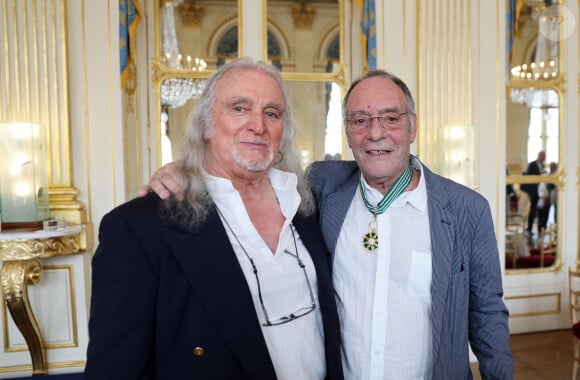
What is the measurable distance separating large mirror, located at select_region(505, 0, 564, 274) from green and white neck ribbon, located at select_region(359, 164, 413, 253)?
3.44m

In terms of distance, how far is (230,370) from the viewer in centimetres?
118

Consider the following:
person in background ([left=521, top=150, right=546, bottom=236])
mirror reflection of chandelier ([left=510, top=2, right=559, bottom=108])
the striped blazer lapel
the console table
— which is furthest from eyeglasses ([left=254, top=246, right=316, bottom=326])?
mirror reflection of chandelier ([left=510, top=2, right=559, bottom=108])

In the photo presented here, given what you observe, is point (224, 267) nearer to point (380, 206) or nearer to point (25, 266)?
point (380, 206)

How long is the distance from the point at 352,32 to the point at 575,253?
3.28 meters

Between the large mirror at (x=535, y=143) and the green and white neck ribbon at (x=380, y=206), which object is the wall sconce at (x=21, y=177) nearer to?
the green and white neck ribbon at (x=380, y=206)

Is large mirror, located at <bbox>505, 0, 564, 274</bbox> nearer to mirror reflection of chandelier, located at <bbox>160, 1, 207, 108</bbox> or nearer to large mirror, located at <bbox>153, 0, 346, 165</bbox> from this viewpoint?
large mirror, located at <bbox>153, 0, 346, 165</bbox>

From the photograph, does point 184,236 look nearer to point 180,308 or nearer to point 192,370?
point 180,308

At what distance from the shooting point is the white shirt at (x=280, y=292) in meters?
1.31

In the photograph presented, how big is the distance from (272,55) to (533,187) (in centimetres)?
301

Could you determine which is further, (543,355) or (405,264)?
(543,355)

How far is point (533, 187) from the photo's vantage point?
463 centimetres

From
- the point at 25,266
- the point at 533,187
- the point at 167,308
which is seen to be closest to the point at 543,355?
the point at 533,187

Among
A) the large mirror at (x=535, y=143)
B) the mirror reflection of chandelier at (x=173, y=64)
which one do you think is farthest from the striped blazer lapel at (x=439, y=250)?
the large mirror at (x=535, y=143)

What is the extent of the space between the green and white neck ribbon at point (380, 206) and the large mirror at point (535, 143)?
344cm
